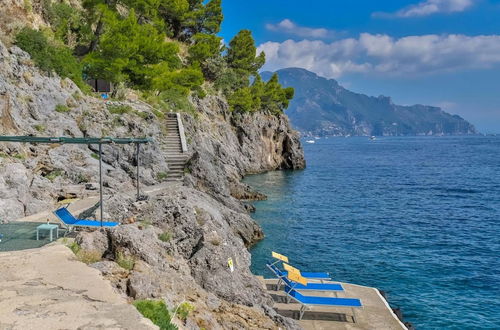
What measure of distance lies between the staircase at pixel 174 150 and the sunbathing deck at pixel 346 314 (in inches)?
423

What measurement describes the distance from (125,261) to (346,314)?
891cm

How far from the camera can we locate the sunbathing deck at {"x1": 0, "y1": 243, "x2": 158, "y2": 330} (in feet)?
20.0

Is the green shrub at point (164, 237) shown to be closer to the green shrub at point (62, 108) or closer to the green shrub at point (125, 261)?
the green shrub at point (125, 261)

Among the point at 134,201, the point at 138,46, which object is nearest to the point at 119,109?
the point at 138,46

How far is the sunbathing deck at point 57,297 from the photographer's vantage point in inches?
240

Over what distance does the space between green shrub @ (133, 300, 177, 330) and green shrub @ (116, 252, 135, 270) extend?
2.06 metres

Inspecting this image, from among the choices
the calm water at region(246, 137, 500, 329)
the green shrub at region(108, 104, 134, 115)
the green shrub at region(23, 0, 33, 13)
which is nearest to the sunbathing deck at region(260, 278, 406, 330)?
the calm water at region(246, 137, 500, 329)

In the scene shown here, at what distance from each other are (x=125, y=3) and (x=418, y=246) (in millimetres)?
35031

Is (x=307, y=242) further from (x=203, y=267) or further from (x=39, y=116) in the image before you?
(x=39, y=116)

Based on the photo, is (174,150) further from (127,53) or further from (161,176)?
(127,53)

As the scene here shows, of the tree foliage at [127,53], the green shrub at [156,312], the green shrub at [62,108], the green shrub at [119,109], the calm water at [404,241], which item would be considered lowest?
the calm water at [404,241]

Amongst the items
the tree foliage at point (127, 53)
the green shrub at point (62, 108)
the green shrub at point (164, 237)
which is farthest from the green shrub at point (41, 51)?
the green shrub at point (164, 237)

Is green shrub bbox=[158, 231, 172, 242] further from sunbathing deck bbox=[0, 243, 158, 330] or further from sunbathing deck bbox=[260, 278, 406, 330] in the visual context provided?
sunbathing deck bbox=[260, 278, 406, 330]

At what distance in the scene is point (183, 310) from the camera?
7.94m
